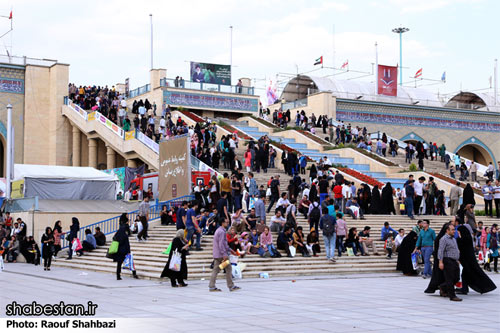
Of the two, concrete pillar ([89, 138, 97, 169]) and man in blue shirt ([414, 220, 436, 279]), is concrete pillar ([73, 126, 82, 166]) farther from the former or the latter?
man in blue shirt ([414, 220, 436, 279])

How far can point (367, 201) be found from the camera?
22.9 meters

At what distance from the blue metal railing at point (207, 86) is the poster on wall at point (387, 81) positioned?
876 cm

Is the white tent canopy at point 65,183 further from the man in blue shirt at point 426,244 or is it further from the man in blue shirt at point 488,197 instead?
the man in blue shirt at point 488,197

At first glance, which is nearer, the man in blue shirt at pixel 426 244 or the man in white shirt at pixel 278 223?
the man in blue shirt at pixel 426 244

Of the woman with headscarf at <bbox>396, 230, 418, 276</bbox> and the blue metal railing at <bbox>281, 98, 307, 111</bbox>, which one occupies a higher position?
the blue metal railing at <bbox>281, 98, 307, 111</bbox>

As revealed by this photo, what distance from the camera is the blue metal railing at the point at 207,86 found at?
40.9 metres

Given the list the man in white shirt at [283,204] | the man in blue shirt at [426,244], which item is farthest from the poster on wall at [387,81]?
the man in blue shirt at [426,244]

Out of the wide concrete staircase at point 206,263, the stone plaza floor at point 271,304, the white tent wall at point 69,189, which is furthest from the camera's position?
the white tent wall at point 69,189

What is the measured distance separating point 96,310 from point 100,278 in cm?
549

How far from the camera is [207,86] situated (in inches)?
1676

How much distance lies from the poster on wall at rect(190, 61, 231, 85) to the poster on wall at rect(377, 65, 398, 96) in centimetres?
1016

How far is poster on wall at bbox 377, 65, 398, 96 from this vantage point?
4594 cm

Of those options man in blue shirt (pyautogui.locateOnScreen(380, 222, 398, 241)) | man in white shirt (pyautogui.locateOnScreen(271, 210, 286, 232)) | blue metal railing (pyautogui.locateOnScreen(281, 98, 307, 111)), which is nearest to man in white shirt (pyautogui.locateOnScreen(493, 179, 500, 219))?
man in blue shirt (pyautogui.locateOnScreen(380, 222, 398, 241))

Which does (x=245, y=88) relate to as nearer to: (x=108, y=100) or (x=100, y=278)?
(x=108, y=100)
